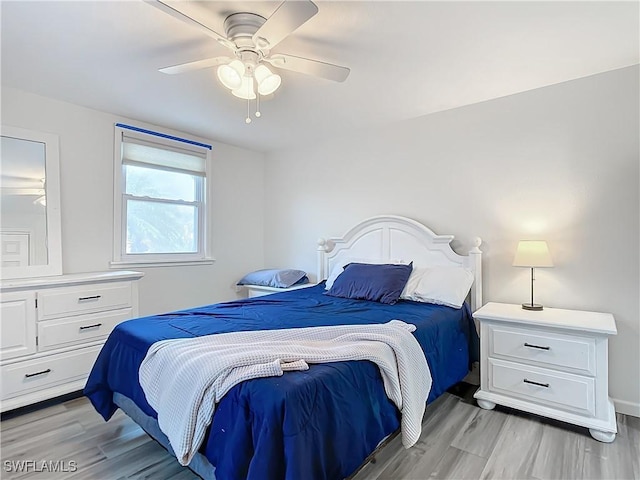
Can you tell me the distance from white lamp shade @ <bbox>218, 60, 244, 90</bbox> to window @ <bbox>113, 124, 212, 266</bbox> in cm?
189

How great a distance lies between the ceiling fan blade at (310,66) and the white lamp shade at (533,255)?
1706 millimetres

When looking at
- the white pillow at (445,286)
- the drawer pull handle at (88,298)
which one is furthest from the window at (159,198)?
the white pillow at (445,286)

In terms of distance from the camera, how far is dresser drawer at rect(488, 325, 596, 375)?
2088mm

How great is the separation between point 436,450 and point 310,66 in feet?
7.33

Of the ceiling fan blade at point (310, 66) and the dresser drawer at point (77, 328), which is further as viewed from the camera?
the dresser drawer at point (77, 328)

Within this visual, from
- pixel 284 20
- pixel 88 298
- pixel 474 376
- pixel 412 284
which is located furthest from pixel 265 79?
pixel 474 376

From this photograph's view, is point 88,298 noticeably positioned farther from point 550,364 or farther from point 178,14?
point 550,364

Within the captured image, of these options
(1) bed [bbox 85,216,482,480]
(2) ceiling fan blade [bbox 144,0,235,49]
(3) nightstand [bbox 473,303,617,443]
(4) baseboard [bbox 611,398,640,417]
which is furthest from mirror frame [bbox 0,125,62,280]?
(4) baseboard [bbox 611,398,640,417]

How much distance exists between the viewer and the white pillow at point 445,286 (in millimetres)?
2621

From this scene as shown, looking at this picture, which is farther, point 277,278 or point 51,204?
point 277,278

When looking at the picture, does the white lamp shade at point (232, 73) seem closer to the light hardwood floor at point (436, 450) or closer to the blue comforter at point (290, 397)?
the blue comforter at point (290, 397)

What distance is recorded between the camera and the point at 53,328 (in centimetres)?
254

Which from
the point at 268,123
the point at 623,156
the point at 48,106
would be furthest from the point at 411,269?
the point at 48,106

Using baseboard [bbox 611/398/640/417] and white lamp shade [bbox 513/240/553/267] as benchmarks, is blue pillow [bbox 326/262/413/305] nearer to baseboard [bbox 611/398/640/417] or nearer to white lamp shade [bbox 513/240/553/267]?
white lamp shade [bbox 513/240/553/267]
